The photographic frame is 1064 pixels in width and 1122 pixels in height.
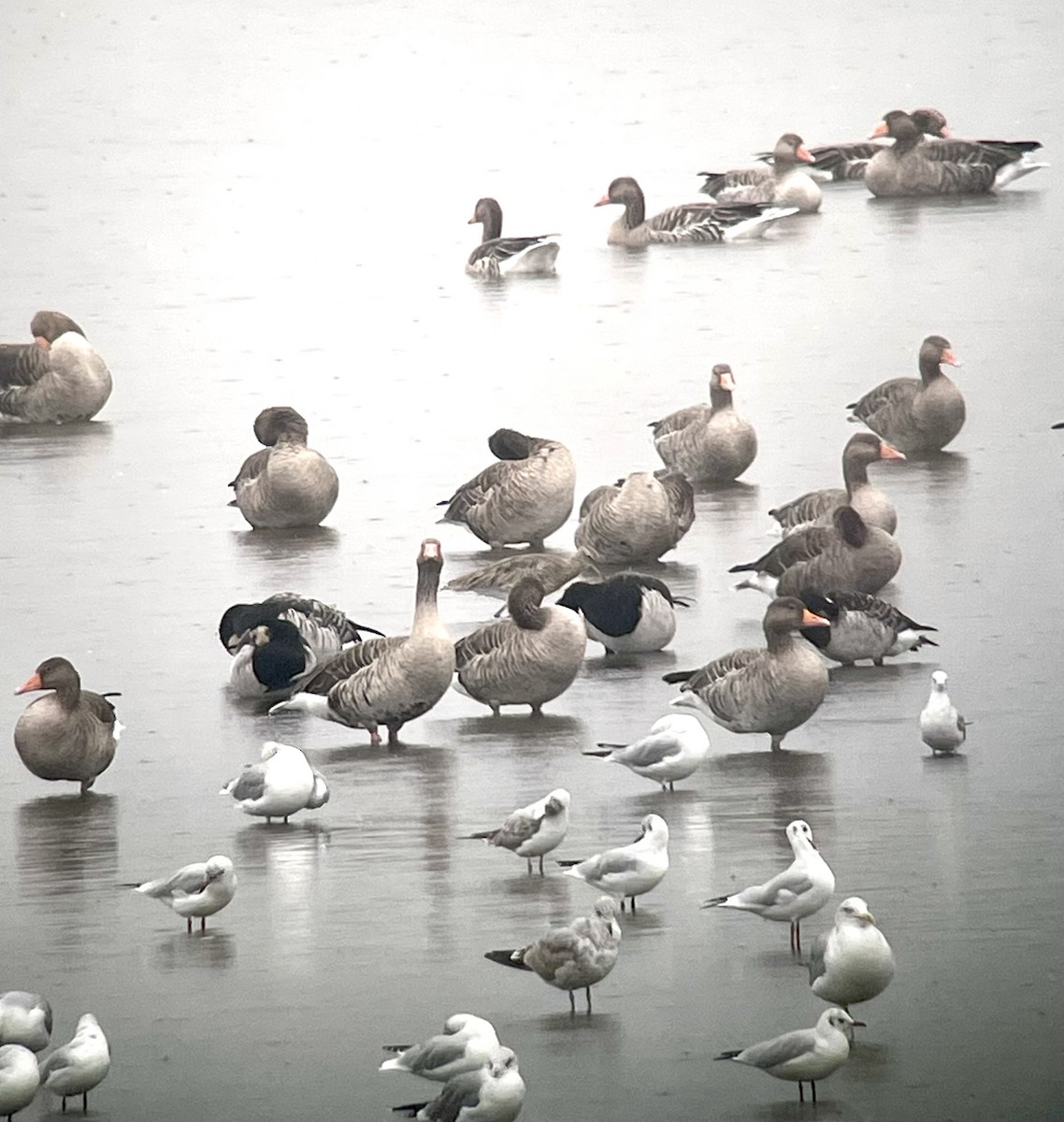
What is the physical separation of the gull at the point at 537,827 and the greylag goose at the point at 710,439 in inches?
230

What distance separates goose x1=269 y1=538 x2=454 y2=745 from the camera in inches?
430

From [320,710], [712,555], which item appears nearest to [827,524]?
[712,555]

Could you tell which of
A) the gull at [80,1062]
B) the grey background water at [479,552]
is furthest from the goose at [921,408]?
the gull at [80,1062]

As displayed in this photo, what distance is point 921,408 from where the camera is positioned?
1563 centimetres

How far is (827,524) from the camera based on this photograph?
13.0 meters

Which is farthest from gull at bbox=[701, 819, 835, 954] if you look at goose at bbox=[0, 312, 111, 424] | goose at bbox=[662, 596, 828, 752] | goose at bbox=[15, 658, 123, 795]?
goose at bbox=[0, 312, 111, 424]

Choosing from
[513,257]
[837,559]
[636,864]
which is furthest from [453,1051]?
[513,257]

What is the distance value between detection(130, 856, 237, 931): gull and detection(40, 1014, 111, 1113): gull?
124 cm

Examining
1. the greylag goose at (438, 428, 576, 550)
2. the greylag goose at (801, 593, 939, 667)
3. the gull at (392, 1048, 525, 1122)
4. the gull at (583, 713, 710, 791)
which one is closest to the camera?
the gull at (392, 1048, 525, 1122)

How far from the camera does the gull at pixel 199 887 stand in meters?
8.88

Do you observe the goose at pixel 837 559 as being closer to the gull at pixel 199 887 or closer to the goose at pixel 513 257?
the gull at pixel 199 887

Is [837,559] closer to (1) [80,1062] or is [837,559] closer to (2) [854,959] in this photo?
(2) [854,959]

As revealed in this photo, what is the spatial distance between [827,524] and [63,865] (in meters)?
4.85

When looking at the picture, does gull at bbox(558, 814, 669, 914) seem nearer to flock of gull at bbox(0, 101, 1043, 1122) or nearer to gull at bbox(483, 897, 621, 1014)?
flock of gull at bbox(0, 101, 1043, 1122)
